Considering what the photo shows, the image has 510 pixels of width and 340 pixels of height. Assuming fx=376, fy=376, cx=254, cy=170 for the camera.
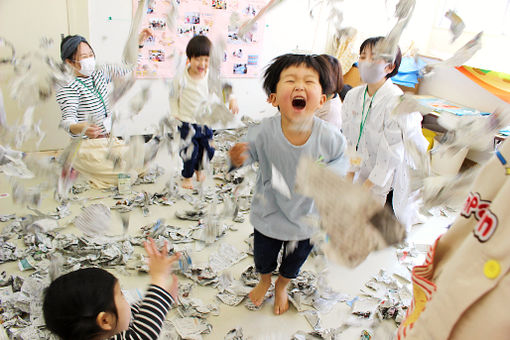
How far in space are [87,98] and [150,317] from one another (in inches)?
62.6

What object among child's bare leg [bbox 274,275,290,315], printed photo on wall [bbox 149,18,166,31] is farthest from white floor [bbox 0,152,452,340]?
printed photo on wall [bbox 149,18,166,31]

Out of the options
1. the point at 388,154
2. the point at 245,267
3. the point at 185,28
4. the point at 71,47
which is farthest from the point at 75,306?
the point at 185,28

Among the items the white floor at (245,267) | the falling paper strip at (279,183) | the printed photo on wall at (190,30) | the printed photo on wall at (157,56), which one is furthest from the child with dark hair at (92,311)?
the printed photo on wall at (190,30)

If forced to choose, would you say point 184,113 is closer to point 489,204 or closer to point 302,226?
point 302,226

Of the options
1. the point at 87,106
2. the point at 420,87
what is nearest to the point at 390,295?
the point at 87,106

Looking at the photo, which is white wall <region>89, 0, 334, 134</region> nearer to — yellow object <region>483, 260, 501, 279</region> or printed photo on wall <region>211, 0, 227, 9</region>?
printed photo on wall <region>211, 0, 227, 9</region>

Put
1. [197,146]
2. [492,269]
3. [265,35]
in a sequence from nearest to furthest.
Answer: [492,269]
[197,146]
[265,35]

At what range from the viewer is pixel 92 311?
94 cm

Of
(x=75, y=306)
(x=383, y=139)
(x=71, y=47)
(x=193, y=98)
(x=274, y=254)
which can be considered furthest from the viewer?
(x=193, y=98)

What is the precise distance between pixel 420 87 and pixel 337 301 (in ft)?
9.07

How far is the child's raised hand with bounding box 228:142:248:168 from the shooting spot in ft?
4.07

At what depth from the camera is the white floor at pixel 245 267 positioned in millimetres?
1496

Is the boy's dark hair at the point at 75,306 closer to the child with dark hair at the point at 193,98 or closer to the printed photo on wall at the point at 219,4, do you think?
the child with dark hair at the point at 193,98

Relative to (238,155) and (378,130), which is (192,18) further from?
(238,155)
